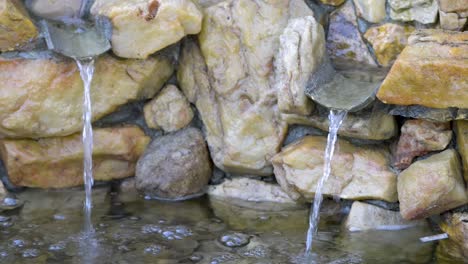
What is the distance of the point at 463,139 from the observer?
3455 millimetres

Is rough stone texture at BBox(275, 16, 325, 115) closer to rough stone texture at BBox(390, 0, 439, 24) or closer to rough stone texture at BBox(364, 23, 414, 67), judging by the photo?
rough stone texture at BBox(364, 23, 414, 67)

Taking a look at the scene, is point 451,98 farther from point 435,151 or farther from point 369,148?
point 369,148

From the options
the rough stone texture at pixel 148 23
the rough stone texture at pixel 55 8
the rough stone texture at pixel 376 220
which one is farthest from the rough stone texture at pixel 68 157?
the rough stone texture at pixel 376 220

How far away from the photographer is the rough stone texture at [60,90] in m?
4.02

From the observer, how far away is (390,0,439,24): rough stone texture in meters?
3.65

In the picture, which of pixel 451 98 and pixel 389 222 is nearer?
pixel 451 98

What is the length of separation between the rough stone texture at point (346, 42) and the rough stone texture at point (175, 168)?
3.16 feet

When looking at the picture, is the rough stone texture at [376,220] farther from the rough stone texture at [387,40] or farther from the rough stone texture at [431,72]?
the rough stone texture at [387,40]

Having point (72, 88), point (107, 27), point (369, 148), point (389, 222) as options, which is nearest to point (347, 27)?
point (369, 148)

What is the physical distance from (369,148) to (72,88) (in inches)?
68.6

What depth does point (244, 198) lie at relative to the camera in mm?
4160

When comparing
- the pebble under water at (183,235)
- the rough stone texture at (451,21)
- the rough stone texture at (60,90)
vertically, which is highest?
the rough stone texture at (451,21)

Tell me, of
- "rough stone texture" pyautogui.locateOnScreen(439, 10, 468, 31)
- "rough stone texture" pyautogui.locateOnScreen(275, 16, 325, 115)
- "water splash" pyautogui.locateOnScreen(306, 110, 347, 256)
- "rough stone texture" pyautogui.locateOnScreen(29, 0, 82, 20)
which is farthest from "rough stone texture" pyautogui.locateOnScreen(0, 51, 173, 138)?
"rough stone texture" pyautogui.locateOnScreen(439, 10, 468, 31)

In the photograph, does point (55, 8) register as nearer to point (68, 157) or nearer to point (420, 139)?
point (68, 157)
